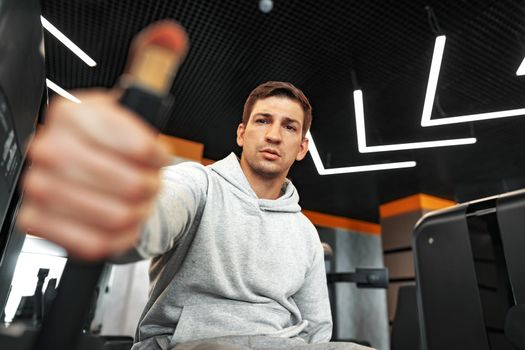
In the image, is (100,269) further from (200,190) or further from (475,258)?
(475,258)

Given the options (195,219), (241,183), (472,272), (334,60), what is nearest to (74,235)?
(195,219)

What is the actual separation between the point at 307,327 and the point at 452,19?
253cm

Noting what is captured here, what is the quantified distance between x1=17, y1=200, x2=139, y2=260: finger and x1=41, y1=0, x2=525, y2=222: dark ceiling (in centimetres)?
255

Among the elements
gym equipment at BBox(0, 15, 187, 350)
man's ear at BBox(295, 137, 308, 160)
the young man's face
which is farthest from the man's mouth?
gym equipment at BBox(0, 15, 187, 350)

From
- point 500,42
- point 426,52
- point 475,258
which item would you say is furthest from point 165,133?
point 475,258

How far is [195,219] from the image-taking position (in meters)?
0.89

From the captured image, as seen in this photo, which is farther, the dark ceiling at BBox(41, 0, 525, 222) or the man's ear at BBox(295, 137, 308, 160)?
the dark ceiling at BBox(41, 0, 525, 222)

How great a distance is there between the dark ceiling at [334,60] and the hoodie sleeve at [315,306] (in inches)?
78.9

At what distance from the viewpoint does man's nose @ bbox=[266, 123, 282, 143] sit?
108 cm

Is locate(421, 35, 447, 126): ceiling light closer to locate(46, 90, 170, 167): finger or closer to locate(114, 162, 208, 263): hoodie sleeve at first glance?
locate(114, 162, 208, 263): hoodie sleeve

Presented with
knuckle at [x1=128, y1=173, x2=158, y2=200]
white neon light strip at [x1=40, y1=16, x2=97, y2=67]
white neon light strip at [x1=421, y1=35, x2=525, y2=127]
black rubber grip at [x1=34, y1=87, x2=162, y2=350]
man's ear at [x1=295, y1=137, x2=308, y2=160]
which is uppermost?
white neon light strip at [x1=40, y1=16, x2=97, y2=67]

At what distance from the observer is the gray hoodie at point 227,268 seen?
80 cm

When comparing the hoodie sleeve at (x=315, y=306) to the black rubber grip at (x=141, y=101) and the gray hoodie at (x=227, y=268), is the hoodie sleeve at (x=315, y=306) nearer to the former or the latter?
the gray hoodie at (x=227, y=268)

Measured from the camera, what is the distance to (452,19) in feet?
8.54
